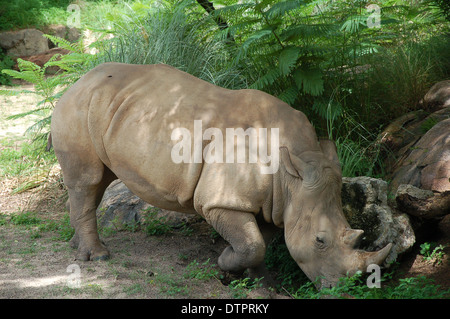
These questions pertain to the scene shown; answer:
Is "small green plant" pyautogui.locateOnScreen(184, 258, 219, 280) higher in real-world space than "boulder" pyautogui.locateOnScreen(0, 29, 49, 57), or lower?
higher

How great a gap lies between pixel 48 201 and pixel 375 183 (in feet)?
17.1

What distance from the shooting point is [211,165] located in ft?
16.4

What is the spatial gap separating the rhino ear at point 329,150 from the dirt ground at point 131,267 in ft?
4.36

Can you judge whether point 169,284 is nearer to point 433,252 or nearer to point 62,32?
point 433,252

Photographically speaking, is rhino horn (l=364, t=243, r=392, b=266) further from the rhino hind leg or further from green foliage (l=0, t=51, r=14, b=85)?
green foliage (l=0, t=51, r=14, b=85)

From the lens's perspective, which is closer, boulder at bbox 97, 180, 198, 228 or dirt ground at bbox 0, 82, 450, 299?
dirt ground at bbox 0, 82, 450, 299

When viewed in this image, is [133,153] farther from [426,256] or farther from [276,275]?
[426,256]

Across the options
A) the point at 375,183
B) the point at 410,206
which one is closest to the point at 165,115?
the point at 375,183

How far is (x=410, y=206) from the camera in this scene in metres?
5.50

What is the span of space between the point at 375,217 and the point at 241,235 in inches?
60.2

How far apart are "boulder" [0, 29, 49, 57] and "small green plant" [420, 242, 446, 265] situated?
1479 centimetres

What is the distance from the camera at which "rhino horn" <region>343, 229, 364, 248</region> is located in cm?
445

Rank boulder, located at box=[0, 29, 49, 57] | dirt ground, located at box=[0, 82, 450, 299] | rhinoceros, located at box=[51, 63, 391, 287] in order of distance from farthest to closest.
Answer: boulder, located at box=[0, 29, 49, 57] < dirt ground, located at box=[0, 82, 450, 299] < rhinoceros, located at box=[51, 63, 391, 287]

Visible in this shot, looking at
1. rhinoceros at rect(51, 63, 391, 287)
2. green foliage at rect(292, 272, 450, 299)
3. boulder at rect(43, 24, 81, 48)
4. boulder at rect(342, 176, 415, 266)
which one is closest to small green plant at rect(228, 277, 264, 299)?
rhinoceros at rect(51, 63, 391, 287)
